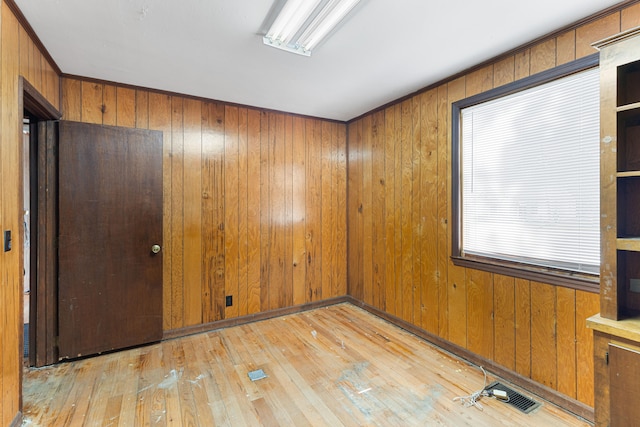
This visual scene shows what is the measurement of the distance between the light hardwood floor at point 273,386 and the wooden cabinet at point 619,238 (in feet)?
2.16

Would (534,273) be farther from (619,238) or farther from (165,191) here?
→ (165,191)

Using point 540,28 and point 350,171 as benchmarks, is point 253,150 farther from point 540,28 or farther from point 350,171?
point 540,28

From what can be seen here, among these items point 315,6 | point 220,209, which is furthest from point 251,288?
point 315,6

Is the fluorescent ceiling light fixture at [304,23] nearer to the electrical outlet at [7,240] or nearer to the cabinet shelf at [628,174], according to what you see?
the cabinet shelf at [628,174]

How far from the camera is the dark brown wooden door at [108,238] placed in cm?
248

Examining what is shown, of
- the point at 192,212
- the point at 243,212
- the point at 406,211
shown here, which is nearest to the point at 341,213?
the point at 406,211

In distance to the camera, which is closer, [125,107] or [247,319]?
[125,107]

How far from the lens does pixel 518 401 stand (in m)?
1.96

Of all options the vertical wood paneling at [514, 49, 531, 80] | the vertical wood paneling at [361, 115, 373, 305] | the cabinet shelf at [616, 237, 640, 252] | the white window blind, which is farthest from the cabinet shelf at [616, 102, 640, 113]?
the vertical wood paneling at [361, 115, 373, 305]

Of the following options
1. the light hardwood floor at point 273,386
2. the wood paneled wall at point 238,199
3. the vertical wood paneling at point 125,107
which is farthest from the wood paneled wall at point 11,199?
the wood paneled wall at point 238,199

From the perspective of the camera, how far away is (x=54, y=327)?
246 cm

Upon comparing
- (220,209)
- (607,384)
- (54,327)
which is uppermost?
(220,209)

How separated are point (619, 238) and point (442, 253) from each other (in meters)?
1.37

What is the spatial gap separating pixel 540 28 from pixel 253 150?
266cm
